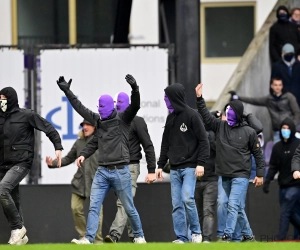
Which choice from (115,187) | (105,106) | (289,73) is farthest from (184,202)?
(289,73)

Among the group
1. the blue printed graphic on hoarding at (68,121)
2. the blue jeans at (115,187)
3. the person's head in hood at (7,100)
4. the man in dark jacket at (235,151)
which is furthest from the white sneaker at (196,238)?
the blue printed graphic on hoarding at (68,121)

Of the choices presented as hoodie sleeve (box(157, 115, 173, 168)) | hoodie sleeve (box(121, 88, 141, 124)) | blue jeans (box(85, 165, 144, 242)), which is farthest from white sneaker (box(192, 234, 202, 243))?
hoodie sleeve (box(121, 88, 141, 124))

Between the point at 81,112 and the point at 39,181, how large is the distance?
4.48 m

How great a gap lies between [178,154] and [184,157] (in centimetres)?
11

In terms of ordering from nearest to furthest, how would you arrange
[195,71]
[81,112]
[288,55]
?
[81,112]
[195,71]
[288,55]

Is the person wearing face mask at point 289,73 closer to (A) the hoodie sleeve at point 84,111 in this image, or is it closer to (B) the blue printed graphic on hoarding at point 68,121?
(B) the blue printed graphic on hoarding at point 68,121

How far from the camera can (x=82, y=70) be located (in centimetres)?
2181

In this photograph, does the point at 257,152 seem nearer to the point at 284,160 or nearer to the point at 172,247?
the point at 284,160

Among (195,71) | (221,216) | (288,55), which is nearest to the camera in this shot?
(221,216)

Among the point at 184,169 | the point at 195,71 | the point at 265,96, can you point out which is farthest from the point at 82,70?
the point at 184,169

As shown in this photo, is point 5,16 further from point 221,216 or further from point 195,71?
point 221,216

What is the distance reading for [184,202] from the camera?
17531 millimetres

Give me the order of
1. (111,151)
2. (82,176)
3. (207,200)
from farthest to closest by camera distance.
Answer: (82,176) → (207,200) → (111,151)

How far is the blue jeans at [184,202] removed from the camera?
57.5ft
